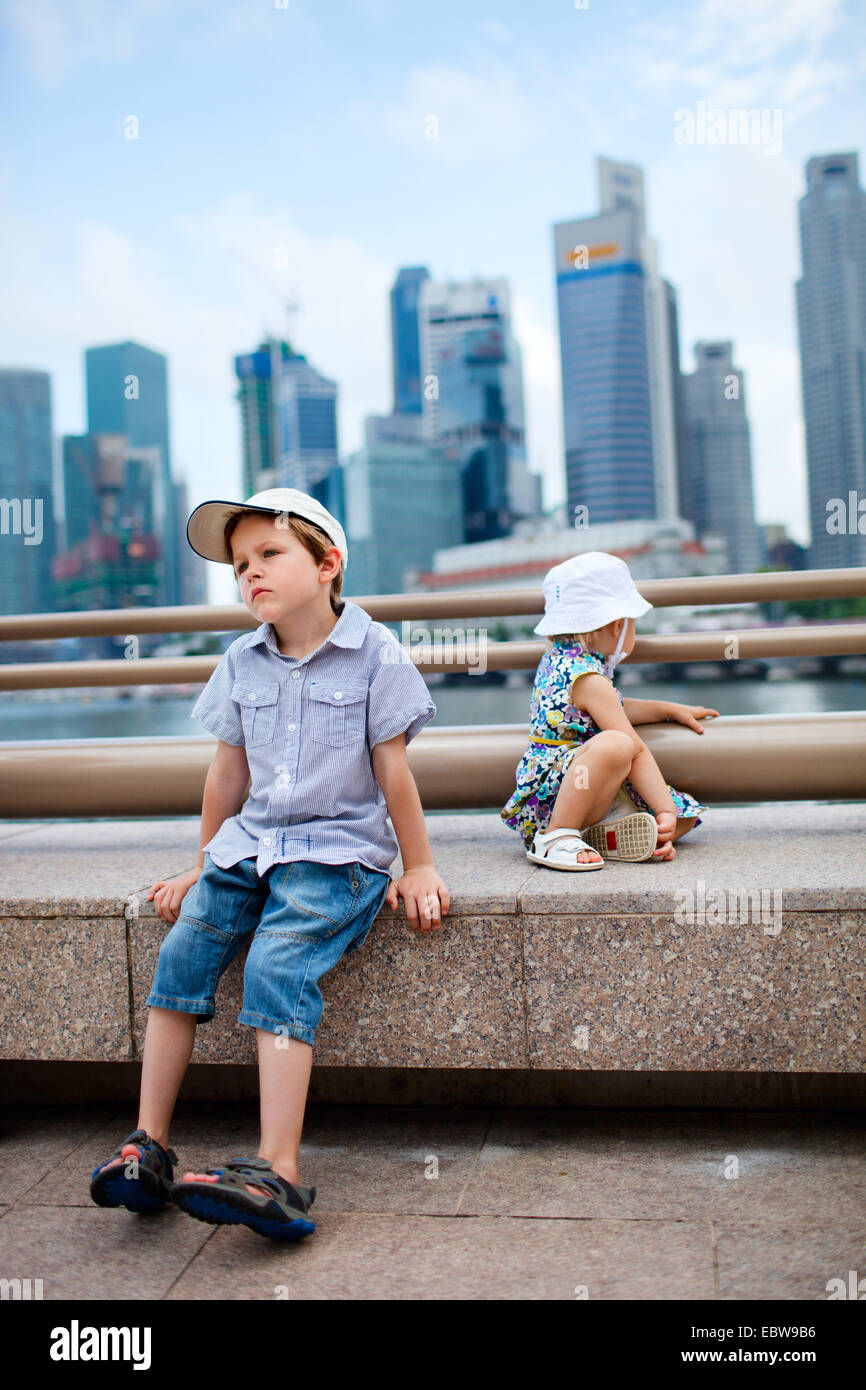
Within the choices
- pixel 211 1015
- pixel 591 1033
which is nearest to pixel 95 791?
pixel 211 1015

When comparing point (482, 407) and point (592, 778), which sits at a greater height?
point (482, 407)

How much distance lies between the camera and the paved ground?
1845 millimetres

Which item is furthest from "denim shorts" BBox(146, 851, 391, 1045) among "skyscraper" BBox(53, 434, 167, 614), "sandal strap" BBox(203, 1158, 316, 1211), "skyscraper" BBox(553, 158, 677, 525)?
"skyscraper" BBox(553, 158, 677, 525)

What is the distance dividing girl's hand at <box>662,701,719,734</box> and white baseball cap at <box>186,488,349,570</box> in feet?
3.62

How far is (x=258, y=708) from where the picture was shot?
2.44 metres

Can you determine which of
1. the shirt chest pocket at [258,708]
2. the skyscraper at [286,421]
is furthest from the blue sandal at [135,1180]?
the skyscraper at [286,421]

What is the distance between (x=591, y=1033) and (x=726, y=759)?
1.02 m

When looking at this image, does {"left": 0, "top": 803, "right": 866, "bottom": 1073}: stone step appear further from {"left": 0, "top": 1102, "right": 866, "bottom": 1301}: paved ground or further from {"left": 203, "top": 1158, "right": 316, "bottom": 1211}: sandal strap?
{"left": 203, "top": 1158, "right": 316, "bottom": 1211}: sandal strap

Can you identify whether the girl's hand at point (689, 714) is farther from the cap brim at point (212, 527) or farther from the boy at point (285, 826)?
the cap brim at point (212, 527)

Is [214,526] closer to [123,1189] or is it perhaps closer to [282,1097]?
[282,1097]

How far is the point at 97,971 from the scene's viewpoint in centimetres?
248

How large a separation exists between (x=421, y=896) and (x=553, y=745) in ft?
2.47

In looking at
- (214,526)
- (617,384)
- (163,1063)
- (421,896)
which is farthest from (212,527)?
(617,384)

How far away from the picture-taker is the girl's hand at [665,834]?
2.65 m
